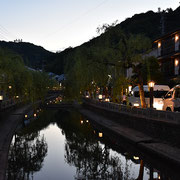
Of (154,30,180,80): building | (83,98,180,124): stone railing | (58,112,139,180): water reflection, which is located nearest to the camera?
(58,112,139,180): water reflection

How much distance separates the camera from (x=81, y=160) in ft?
53.9

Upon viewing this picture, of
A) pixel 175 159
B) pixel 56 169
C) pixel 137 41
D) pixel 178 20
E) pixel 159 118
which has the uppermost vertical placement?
pixel 178 20

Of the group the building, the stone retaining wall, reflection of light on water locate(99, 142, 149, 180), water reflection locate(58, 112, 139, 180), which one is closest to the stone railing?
the stone retaining wall

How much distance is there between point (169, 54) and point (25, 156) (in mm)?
26620

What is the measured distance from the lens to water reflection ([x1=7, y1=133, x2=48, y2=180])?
13.5m

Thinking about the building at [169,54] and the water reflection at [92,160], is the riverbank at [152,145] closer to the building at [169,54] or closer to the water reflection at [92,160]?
the water reflection at [92,160]

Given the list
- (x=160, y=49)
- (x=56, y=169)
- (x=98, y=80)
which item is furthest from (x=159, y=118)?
(x=160, y=49)

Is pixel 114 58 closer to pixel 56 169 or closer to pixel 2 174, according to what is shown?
pixel 56 169

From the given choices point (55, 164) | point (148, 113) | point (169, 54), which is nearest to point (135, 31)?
point (169, 54)

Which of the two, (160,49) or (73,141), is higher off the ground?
(160,49)

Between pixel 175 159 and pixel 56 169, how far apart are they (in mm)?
6565

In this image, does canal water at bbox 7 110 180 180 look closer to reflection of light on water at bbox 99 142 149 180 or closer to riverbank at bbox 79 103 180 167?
reflection of light on water at bbox 99 142 149 180

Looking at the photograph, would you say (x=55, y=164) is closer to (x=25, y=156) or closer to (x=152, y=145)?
(x=25, y=156)

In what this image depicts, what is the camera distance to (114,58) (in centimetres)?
2459
